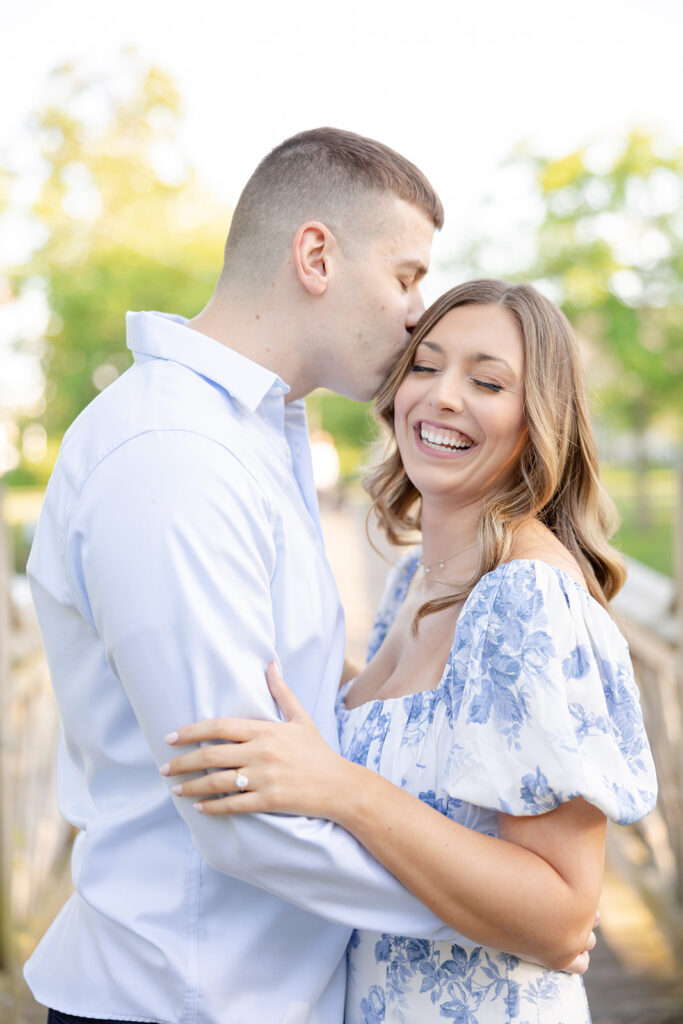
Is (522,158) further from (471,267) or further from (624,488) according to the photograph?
(624,488)

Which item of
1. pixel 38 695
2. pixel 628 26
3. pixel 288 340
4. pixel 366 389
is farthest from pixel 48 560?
pixel 628 26

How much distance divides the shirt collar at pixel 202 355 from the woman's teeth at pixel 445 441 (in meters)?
0.44

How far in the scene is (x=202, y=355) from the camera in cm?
203

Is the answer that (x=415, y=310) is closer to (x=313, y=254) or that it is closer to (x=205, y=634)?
(x=313, y=254)

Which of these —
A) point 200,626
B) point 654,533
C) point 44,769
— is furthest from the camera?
point 654,533

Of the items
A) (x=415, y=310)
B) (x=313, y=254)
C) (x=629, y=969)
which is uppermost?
(x=313, y=254)

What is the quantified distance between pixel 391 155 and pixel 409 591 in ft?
3.62

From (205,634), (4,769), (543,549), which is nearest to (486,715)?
(543,549)

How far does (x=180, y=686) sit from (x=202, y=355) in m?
0.72

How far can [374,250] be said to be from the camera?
232 centimetres

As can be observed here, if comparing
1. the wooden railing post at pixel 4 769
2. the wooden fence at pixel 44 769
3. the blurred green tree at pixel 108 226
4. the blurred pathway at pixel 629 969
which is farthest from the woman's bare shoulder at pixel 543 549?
the blurred green tree at pixel 108 226

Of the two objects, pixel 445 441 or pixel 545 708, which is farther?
pixel 445 441

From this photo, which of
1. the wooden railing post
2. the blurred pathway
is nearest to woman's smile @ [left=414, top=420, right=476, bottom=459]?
the blurred pathway

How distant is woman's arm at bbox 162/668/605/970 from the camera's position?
1638mm
